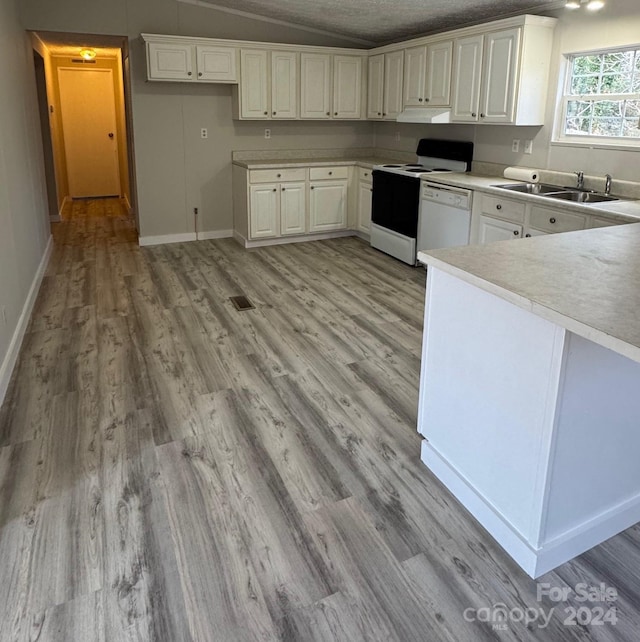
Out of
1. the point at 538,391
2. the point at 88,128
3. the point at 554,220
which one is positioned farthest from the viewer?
the point at 88,128

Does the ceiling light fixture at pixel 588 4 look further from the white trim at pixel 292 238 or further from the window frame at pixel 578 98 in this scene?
the white trim at pixel 292 238

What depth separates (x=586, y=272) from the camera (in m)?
1.84

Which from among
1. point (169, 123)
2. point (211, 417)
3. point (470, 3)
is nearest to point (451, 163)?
point (470, 3)

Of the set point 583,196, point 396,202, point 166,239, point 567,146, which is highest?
point 567,146

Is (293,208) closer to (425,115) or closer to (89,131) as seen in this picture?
(425,115)

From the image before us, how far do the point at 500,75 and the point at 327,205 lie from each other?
236 centimetres

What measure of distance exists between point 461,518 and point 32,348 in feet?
8.98

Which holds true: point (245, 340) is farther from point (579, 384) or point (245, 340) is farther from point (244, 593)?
point (579, 384)

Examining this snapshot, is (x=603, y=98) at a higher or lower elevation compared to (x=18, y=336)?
higher

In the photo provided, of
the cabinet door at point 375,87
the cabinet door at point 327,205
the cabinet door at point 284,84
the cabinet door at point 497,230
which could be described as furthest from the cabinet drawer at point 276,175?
the cabinet door at point 497,230

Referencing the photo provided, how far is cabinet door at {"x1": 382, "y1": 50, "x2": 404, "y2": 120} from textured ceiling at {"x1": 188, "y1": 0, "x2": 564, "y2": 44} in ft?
0.97

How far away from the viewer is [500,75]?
14.4 feet

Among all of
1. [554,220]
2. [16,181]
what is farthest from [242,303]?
[554,220]

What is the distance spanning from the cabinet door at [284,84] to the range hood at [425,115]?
1.18 m
